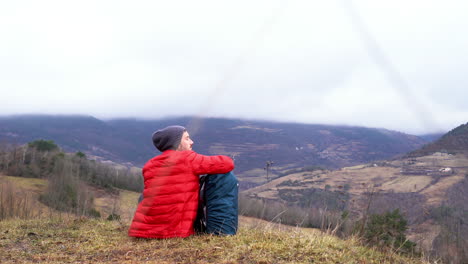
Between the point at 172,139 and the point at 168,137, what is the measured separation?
0.24 feet

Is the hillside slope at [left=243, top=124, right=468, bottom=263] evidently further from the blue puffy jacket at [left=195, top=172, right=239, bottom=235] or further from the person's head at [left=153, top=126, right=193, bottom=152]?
the person's head at [left=153, top=126, right=193, bottom=152]

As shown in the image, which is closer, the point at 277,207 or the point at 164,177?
the point at 164,177

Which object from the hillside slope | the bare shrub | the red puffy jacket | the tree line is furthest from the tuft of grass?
the tree line

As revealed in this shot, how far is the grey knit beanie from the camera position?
6.78 m

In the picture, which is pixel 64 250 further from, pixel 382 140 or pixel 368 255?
pixel 382 140

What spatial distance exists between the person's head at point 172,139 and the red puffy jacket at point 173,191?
0.16 m

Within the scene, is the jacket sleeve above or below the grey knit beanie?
below

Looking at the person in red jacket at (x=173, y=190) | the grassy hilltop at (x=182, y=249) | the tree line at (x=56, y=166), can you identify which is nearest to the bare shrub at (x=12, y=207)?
the grassy hilltop at (x=182, y=249)

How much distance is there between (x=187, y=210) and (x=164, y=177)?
64 centimetres

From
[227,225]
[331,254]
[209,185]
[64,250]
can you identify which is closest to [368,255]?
[331,254]

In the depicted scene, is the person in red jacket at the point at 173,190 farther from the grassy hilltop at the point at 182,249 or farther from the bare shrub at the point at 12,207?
→ the bare shrub at the point at 12,207

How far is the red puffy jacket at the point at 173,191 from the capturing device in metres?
6.45

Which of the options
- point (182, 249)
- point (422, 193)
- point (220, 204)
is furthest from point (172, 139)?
point (422, 193)

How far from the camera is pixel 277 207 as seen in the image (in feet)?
86.1
